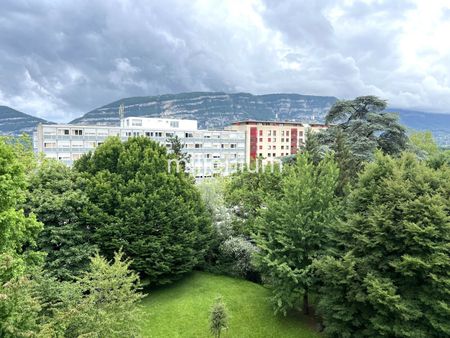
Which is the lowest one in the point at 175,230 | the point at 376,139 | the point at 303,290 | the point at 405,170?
the point at 303,290

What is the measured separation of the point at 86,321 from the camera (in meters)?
12.3

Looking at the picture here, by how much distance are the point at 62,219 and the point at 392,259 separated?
18168mm

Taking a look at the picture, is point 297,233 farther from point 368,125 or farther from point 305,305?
point 368,125

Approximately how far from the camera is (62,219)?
20625 mm

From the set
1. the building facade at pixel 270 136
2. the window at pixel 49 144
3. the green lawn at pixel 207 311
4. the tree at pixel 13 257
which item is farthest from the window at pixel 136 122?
the tree at pixel 13 257

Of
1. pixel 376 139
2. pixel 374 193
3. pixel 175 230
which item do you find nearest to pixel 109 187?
pixel 175 230

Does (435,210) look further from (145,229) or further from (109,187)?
(109,187)

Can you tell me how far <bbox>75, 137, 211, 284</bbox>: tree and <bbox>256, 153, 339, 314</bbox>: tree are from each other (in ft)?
19.8

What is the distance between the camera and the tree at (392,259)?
13.3 metres

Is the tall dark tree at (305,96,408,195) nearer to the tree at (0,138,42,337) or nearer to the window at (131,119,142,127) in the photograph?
the tree at (0,138,42,337)

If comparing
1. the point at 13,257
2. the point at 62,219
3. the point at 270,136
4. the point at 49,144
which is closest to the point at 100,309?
the point at 13,257

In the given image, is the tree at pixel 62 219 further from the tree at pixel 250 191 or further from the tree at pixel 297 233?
the tree at pixel 250 191

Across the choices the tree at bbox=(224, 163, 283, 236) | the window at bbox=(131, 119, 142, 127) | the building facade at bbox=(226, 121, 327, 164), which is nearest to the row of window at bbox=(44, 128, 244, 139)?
the window at bbox=(131, 119, 142, 127)

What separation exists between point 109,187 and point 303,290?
1343 cm
